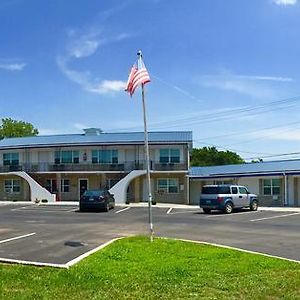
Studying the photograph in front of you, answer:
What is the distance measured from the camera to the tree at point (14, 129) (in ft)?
298

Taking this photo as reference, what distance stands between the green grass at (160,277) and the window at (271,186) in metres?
32.4

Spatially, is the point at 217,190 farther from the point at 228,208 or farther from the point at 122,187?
the point at 122,187

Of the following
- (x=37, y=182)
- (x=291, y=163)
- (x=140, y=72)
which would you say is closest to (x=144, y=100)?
(x=140, y=72)

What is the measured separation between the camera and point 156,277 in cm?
962

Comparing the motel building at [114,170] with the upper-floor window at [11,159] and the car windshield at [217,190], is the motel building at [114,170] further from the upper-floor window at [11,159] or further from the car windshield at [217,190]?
the car windshield at [217,190]

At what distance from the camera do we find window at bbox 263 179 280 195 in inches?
1744

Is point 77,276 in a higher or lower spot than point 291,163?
lower

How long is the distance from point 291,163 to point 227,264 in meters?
35.2

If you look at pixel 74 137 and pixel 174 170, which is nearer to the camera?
pixel 174 170

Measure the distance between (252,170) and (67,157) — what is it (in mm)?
17844

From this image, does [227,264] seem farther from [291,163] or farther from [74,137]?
[74,137]

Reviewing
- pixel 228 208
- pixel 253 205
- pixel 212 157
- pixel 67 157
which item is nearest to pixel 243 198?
pixel 253 205

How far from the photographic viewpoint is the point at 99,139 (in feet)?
167

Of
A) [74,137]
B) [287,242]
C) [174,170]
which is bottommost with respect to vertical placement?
[287,242]
